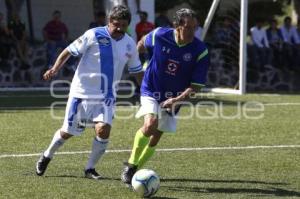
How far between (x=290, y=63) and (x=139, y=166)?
14177 mm

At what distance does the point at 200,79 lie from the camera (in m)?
8.82

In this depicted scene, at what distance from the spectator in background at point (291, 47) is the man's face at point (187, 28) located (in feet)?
46.2

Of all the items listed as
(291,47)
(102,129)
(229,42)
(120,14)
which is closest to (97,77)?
(102,129)

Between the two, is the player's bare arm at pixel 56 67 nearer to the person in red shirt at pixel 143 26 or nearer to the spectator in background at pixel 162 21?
the person in red shirt at pixel 143 26

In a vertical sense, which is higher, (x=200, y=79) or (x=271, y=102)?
(x=200, y=79)

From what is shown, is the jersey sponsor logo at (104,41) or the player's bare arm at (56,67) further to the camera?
the jersey sponsor logo at (104,41)

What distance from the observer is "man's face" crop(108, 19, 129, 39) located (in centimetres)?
873

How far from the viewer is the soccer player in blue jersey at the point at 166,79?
876 cm

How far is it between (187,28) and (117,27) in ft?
2.48

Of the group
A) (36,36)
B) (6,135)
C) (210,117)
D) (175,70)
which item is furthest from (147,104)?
(36,36)

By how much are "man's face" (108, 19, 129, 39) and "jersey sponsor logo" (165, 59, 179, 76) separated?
0.60 meters

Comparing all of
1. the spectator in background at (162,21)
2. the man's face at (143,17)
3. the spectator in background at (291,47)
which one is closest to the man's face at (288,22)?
the spectator in background at (291,47)

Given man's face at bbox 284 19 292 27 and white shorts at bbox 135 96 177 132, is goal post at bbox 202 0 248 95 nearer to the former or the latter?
man's face at bbox 284 19 292 27

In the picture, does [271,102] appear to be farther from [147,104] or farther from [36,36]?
[36,36]
